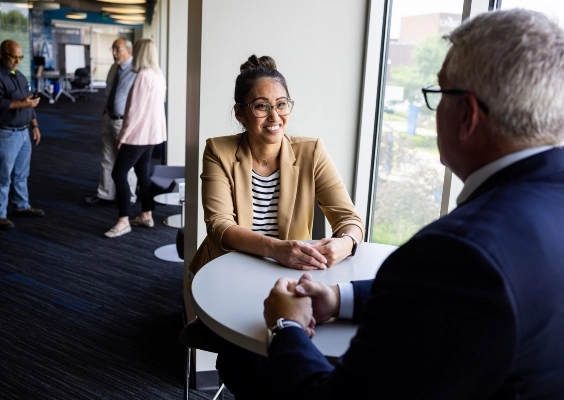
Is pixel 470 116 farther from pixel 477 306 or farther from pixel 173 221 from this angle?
pixel 173 221

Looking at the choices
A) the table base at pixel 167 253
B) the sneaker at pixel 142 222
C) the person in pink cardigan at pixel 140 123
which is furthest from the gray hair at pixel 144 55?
the table base at pixel 167 253

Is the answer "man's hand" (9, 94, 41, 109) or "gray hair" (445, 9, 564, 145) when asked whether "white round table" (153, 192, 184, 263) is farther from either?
"gray hair" (445, 9, 564, 145)

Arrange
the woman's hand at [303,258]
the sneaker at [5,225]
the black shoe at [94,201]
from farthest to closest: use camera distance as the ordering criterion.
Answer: the black shoe at [94,201]
the sneaker at [5,225]
the woman's hand at [303,258]

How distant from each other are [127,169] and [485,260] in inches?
192

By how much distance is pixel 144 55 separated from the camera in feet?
17.5

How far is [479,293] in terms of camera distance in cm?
91

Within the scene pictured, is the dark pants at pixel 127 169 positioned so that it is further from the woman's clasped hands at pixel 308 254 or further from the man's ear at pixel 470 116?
the man's ear at pixel 470 116

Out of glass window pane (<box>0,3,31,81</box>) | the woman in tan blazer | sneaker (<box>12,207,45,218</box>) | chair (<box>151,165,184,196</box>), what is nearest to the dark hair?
the woman in tan blazer

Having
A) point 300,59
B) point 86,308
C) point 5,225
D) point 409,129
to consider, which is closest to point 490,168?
point 409,129

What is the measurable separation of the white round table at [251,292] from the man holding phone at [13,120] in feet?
13.4

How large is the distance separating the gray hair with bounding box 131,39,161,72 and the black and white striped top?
3301mm

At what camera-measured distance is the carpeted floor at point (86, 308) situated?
304 cm

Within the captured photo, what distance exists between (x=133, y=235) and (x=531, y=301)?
500 cm

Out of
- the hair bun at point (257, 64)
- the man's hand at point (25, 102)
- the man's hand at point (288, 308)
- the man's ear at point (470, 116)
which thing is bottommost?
the man's hand at point (288, 308)
